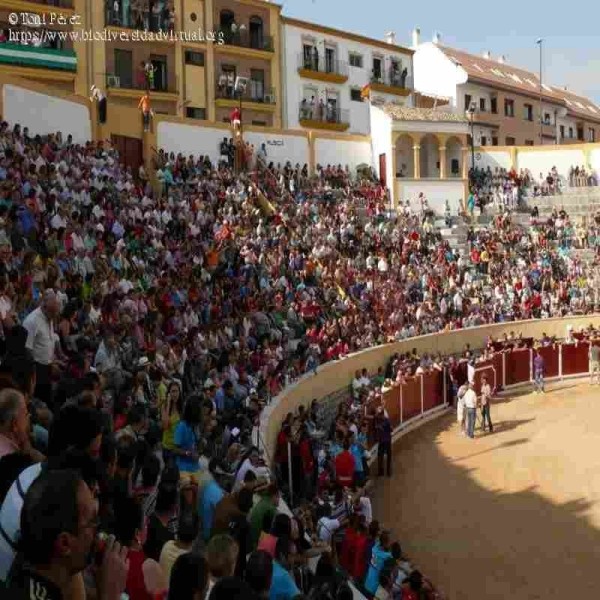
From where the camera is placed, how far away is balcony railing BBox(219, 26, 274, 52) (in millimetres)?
40938

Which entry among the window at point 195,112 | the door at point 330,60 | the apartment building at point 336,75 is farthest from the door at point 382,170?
the door at point 330,60

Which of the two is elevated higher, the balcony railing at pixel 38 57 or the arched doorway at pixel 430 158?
the balcony railing at pixel 38 57

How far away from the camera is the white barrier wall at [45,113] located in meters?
21.2

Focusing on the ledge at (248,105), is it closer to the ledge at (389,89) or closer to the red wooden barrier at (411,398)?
the ledge at (389,89)

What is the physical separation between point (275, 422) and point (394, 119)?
81.4 ft

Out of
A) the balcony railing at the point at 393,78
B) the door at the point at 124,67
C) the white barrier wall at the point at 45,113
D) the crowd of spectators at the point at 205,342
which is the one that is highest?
the balcony railing at the point at 393,78

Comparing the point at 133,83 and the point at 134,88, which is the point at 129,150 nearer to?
the point at 134,88

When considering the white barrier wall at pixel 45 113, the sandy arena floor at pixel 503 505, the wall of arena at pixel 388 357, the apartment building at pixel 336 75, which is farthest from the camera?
the apartment building at pixel 336 75

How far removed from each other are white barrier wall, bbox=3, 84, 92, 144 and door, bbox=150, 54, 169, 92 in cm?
1436

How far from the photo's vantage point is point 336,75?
4459 cm

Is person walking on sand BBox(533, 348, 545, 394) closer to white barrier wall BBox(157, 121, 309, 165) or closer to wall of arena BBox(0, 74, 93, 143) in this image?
white barrier wall BBox(157, 121, 309, 165)

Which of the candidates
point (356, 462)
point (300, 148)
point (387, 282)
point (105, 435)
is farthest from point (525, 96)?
point (105, 435)

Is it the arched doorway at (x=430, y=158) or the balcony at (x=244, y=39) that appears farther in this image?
the balcony at (x=244, y=39)

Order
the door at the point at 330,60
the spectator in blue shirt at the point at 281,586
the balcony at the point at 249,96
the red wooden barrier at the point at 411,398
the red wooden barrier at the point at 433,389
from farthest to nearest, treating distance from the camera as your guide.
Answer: the door at the point at 330,60 → the balcony at the point at 249,96 → the red wooden barrier at the point at 433,389 → the red wooden barrier at the point at 411,398 → the spectator in blue shirt at the point at 281,586
